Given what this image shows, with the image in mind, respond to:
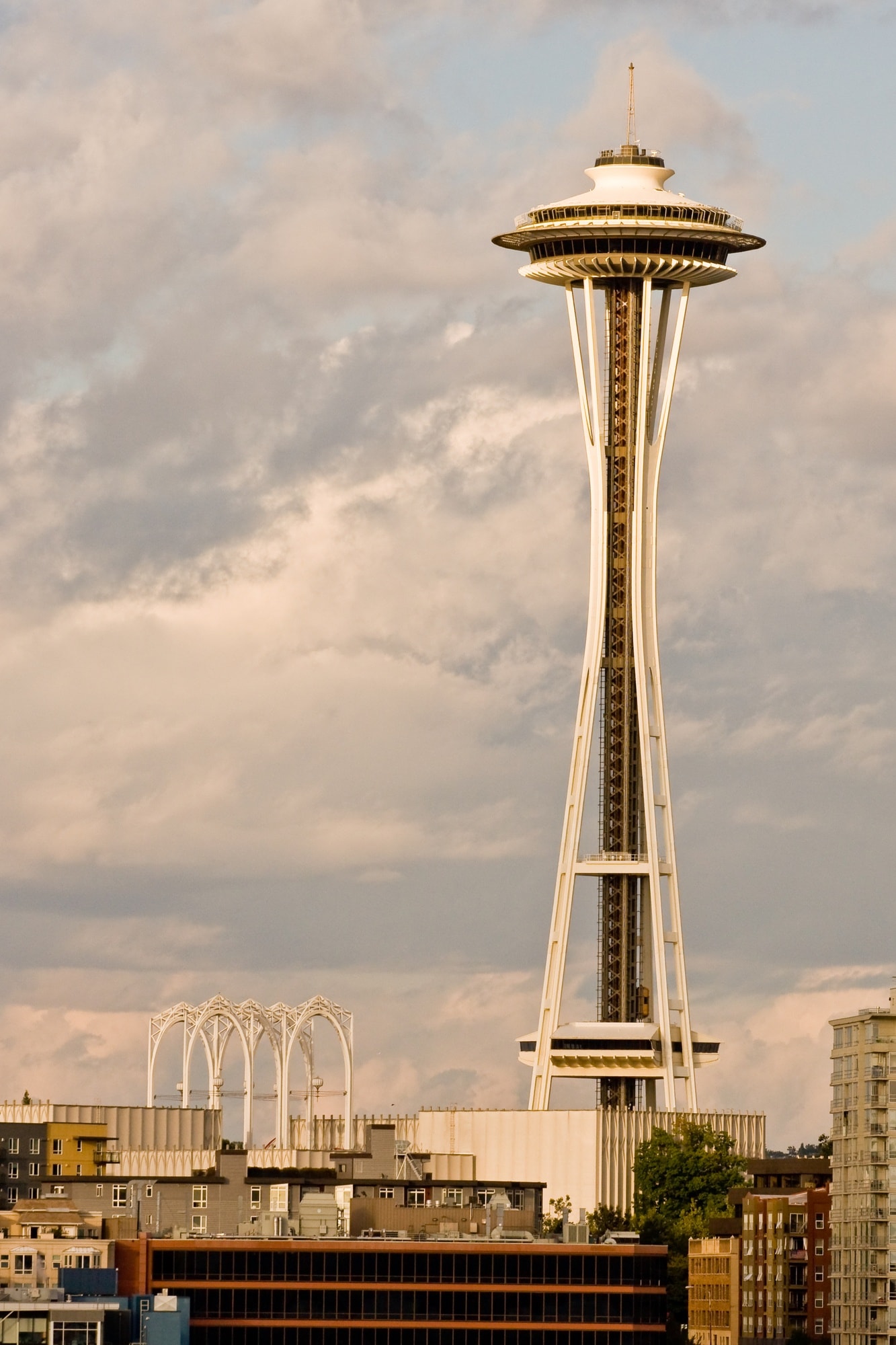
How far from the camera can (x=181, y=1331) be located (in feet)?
632

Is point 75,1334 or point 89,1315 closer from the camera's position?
point 75,1334

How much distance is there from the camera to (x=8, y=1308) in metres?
184

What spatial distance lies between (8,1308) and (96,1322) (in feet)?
12.9

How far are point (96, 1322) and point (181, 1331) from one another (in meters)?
9.71

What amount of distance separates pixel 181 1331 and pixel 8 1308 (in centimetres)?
1188

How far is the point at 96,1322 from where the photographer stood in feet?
603

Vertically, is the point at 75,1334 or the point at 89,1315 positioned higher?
the point at 89,1315
